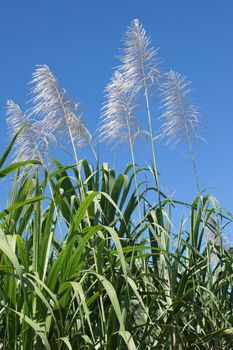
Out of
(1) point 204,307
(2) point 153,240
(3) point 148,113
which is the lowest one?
(1) point 204,307

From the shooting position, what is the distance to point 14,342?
6.55 feet

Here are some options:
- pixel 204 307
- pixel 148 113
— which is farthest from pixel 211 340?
pixel 148 113

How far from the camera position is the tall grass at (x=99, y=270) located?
1.99m

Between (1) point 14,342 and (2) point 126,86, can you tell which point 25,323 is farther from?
(2) point 126,86

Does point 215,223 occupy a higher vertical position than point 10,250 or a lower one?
higher

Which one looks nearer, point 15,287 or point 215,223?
point 15,287

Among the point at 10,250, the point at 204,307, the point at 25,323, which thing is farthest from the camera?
the point at 204,307

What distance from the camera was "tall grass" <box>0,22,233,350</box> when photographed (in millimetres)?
1987

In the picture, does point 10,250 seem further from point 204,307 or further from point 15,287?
point 204,307

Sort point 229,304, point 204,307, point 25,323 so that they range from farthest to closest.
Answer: point 229,304 < point 204,307 < point 25,323

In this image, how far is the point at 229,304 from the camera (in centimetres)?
259

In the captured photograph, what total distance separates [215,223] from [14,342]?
3.57 ft

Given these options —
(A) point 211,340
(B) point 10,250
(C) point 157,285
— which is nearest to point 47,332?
(B) point 10,250

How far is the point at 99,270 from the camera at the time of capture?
82.4 inches
